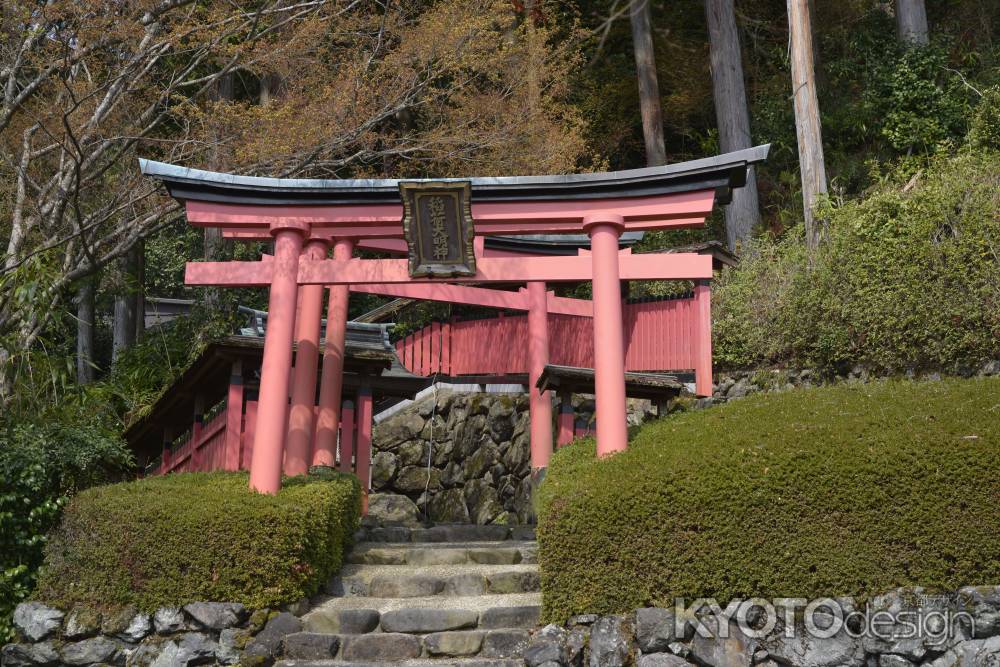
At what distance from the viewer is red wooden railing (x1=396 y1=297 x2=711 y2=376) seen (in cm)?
1378

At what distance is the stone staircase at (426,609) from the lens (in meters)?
7.95

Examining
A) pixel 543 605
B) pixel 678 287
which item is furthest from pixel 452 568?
pixel 678 287

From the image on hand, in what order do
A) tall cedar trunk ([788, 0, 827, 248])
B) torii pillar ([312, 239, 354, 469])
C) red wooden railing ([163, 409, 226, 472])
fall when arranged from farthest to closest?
tall cedar trunk ([788, 0, 827, 248]) → red wooden railing ([163, 409, 226, 472]) → torii pillar ([312, 239, 354, 469])

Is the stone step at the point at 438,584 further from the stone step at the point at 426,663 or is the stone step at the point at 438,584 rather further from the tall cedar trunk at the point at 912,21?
the tall cedar trunk at the point at 912,21

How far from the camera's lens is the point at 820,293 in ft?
43.6

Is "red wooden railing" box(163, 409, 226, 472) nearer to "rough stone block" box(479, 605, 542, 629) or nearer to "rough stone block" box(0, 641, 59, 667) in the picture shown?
"rough stone block" box(0, 641, 59, 667)

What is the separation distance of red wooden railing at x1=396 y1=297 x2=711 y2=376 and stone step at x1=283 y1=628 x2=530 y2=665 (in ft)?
18.5

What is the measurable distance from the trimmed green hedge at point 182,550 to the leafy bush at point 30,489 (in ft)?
0.67

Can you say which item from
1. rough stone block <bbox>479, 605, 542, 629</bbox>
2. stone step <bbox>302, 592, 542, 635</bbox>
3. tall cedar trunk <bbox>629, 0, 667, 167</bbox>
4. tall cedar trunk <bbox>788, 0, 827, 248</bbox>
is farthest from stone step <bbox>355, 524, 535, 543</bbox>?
tall cedar trunk <bbox>629, 0, 667, 167</bbox>

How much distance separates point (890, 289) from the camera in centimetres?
1243

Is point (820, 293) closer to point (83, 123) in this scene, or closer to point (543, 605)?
point (543, 605)

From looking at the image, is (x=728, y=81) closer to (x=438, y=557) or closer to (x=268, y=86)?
(x=268, y=86)

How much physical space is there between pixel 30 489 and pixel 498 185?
5.01 m

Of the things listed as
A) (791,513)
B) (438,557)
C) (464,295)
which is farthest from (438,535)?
(791,513)
